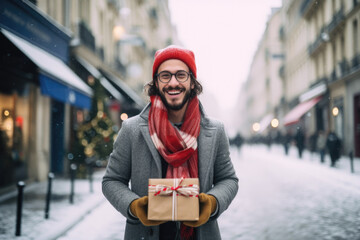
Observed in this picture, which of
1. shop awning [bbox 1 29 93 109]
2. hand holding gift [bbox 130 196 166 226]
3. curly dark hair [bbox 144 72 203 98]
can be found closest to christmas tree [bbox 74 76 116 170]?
shop awning [bbox 1 29 93 109]

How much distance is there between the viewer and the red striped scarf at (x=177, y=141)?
81.5 inches

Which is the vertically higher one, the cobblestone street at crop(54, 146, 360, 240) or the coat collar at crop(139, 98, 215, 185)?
the coat collar at crop(139, 98, 215, 185)

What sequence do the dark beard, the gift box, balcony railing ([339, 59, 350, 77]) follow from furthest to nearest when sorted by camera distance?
balcony railing ([339, 59, 350, 77]), the dark beard, the gift box

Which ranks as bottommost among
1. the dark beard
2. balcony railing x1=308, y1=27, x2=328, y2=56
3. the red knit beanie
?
the dark beard

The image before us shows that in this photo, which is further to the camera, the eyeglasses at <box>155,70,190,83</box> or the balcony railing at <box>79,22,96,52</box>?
the balcony railing at <box>79,22,96,52</box>

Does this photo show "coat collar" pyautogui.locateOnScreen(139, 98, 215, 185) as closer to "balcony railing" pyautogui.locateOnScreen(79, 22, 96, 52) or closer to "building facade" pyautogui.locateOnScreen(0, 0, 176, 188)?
"building facade" pyautogui.locateOnScreen(0, 0, 176, 188)

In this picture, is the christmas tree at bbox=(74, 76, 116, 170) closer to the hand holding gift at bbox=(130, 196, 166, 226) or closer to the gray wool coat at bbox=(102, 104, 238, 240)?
the gray wool coat at bbox=(102, 104, 238, 240)

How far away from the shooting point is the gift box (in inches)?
70.6

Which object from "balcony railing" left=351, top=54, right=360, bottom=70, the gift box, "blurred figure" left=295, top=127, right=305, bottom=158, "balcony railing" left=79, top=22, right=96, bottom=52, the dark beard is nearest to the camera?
the gift box

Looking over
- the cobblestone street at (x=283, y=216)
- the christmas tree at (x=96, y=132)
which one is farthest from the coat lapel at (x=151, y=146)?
the christmas tree at (x=96, y=132)

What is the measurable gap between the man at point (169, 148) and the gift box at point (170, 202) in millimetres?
266

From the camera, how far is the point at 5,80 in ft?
33.1

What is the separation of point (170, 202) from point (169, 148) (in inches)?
14.9

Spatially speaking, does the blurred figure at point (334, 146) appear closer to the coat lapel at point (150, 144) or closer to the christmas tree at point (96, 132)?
the christmas tree at point (96, 132)
